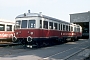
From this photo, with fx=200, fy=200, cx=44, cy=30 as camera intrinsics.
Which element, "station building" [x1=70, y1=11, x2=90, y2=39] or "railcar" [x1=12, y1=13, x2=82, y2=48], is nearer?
"railcar" [x1=12, y1=13, x2=82, y2=48]

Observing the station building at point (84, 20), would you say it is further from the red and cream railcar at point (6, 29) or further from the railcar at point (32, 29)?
the railcar at point (32, 29)

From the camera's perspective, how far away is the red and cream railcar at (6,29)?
22934 mm

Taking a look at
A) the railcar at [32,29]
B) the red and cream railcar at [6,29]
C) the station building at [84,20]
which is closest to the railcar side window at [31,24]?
the railcar at [32,29]

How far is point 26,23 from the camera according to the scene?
19.8 m

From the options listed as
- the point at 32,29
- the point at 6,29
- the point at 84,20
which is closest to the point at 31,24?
the point at 32,29

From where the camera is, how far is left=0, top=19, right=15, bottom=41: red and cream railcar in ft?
75.2

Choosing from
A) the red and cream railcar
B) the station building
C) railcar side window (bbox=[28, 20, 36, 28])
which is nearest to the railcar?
railcar side window (bbox=[28, 20, 36, 28])

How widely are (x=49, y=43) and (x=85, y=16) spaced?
35291 mm

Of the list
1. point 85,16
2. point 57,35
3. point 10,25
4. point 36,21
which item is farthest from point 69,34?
point 85,16

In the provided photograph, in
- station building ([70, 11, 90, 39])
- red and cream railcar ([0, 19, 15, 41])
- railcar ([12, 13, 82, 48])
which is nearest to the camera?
railcar ([12, 13, 82, 48])

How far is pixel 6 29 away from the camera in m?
23.7

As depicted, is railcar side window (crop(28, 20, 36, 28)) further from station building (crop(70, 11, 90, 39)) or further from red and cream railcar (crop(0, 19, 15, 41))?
station building (crop(70, 11, 90, 39))

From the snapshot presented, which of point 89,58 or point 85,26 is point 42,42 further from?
point 85,26

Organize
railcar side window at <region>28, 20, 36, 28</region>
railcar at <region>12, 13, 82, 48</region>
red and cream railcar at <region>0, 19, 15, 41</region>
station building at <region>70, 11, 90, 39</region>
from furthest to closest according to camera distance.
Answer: station building at <region>70, 11, 90, 39</region> → red and cream railcar at <region>0, 19, 15, 41</region> → railcar side window at <region>28, 20, 36, 28</region> → railcar at <region>12, 13, 82, 48</region>
